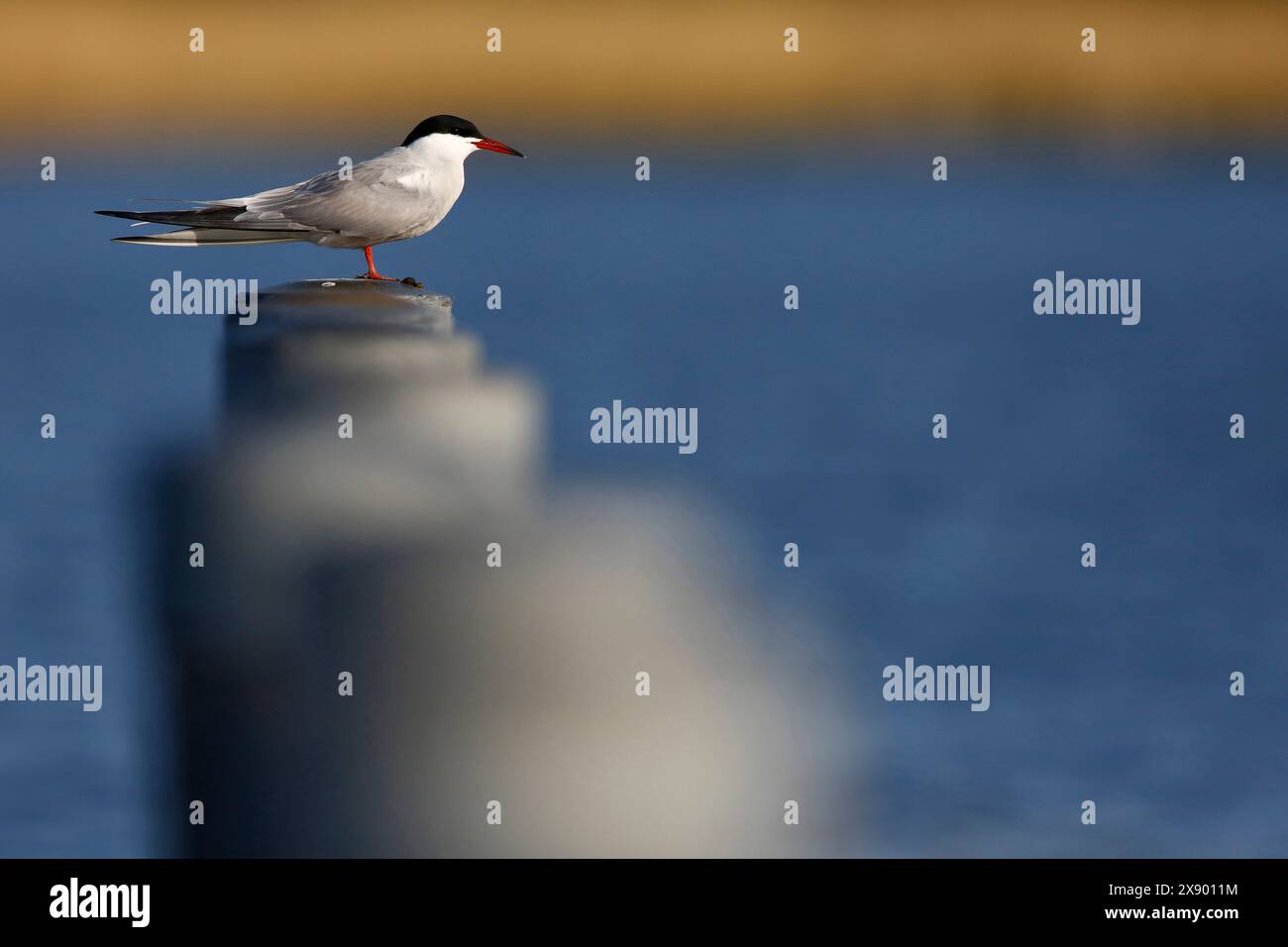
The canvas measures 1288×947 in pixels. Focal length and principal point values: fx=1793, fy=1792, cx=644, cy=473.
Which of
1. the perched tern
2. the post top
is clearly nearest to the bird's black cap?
the perched tern

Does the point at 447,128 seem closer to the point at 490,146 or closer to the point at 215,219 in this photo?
the point at 490,146

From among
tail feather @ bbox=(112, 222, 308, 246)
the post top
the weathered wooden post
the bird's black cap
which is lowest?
the weathered wooden post

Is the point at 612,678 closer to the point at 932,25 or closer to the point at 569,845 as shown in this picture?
the point at 569,845

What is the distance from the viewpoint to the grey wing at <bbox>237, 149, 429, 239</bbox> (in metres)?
7.58

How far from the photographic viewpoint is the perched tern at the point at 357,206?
7578 millimetres

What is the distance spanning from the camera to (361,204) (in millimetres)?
7586

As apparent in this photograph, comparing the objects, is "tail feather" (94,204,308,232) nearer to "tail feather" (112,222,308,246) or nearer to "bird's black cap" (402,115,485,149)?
"tail feather" (112,222,308,246)

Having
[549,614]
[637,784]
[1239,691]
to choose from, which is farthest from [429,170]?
[1239,691]

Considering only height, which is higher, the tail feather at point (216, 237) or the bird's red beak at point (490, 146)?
the bird's red beak at point (490, 146)

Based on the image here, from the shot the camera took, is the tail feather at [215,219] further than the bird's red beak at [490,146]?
No

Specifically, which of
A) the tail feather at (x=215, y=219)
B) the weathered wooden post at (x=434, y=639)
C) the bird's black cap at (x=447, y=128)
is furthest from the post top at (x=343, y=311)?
the bird's black cap at (x=447, y=128)

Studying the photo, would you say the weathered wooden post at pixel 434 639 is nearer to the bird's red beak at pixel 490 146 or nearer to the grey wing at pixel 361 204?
the grey wing at pixel 361 204

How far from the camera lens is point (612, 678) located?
5.68 m

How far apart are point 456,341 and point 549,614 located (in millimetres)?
1409
